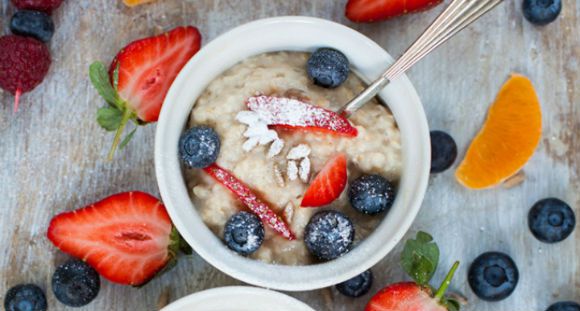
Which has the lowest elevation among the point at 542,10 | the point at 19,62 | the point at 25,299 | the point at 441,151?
the point at 25,299

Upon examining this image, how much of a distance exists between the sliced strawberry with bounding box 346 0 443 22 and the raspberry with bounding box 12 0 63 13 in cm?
65

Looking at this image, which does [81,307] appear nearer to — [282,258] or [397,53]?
[282,258]

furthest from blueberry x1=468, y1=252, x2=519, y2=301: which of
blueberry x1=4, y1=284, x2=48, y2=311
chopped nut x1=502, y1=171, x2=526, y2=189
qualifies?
blueberry x1=4, y1=284, x2=48, y2=311

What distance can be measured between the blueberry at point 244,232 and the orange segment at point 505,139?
0.55 m

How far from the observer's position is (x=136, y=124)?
189 centimetres

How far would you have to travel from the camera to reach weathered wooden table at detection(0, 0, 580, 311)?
76.1 inches

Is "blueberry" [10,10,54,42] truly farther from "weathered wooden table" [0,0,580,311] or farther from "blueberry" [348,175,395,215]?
"blueberry" [348,175,395,215]

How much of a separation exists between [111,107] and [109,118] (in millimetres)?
25

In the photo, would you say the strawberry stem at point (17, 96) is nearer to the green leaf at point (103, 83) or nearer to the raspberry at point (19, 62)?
the raspberry at point (19, 62)

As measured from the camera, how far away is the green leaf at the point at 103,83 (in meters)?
1.83

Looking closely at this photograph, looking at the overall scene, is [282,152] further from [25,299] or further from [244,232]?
[25,299]

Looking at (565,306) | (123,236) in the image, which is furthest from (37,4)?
(565,306)

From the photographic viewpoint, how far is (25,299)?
6.11 feet

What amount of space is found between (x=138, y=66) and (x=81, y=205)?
0.34 meters
